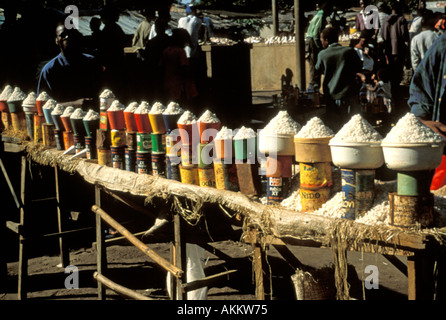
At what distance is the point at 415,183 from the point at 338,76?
18.5 feet

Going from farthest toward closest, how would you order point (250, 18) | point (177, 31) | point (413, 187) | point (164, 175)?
point (250, 18), point (177, 31), point (164, 175), point (413, 187)

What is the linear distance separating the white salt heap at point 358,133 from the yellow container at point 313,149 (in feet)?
0.39

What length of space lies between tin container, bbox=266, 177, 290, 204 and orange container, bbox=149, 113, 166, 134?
35.2 inches

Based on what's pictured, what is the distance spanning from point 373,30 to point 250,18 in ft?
54.8

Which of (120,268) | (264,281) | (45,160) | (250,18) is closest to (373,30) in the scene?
(120,268)

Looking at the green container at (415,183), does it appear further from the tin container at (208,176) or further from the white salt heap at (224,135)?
the tin container at (208,176)

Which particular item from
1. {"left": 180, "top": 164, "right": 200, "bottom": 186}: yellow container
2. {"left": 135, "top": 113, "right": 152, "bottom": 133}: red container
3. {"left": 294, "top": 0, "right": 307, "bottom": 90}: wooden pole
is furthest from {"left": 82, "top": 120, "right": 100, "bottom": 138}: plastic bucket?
{"left": 294, "top": 0, "right": 307, "bottom": 90}: wooden pole

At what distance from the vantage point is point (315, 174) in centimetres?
255

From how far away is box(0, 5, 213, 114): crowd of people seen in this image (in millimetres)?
5566

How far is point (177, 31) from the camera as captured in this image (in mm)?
7215

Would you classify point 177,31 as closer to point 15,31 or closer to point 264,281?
point 15,31

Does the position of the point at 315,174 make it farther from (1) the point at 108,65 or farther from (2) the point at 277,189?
(1) the point at 108,65

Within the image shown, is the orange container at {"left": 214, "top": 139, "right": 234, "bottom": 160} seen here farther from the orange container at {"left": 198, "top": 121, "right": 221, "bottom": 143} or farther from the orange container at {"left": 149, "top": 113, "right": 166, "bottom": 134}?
the orange container at {"left": 149, "top": 113, "right": 166, "bottom": 134}

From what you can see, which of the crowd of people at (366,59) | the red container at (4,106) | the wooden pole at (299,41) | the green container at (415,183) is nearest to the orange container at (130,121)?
the green container at (415,183)
